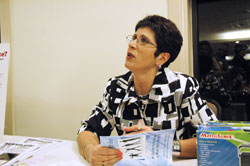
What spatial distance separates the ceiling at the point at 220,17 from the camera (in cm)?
169

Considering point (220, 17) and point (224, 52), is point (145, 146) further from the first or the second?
point (220, 17)

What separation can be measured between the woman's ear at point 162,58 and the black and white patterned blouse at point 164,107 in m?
0.05

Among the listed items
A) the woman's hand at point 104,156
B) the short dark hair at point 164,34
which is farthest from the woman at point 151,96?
the woman's hand at point 104,156

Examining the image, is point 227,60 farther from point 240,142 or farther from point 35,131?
point 35,131

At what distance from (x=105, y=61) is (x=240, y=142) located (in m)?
1.45

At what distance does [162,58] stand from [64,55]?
1.16 meters

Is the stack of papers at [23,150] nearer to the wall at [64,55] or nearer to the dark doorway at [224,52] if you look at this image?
the wall at [64,55]

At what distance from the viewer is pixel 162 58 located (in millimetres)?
1265

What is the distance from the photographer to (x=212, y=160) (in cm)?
67

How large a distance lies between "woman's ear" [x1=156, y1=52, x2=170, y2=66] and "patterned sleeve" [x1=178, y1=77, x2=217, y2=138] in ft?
→ 0.60

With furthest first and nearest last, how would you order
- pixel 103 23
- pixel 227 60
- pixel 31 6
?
pixel 31 6, pixel 103 23, pixel 227 60

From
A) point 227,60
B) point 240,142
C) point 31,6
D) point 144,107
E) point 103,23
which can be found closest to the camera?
point 240,142

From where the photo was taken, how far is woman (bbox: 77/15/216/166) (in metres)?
1.14

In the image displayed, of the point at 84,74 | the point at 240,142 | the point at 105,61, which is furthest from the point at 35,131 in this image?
the point at 240,142
